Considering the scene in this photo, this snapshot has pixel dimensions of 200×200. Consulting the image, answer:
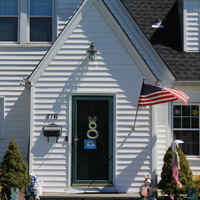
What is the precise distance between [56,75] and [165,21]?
4347 mm

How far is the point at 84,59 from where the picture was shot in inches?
461

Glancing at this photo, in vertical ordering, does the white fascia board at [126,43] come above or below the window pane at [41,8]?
below

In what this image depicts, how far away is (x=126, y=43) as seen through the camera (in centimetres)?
1165

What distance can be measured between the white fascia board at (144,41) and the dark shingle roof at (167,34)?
252 mm

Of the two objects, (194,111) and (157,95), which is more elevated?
(157,95)

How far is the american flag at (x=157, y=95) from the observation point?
1105cm

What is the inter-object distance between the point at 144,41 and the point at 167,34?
93 cm

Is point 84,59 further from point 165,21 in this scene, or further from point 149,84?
point 165,21

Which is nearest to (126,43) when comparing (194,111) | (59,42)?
(59,42)

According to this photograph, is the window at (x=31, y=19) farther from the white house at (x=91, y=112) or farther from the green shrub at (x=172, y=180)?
the green shrub at (x=172, y=180)

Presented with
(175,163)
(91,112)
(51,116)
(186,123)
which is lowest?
(175,163)

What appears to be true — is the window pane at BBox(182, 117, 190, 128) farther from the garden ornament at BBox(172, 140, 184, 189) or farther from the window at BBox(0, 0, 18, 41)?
the window at BBox(0, 0, 18, 41)

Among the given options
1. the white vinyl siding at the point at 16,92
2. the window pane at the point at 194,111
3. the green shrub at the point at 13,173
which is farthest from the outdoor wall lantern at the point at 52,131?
the window pane at the point at 194,111

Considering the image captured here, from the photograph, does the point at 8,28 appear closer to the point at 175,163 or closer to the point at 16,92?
the point at 16,92
